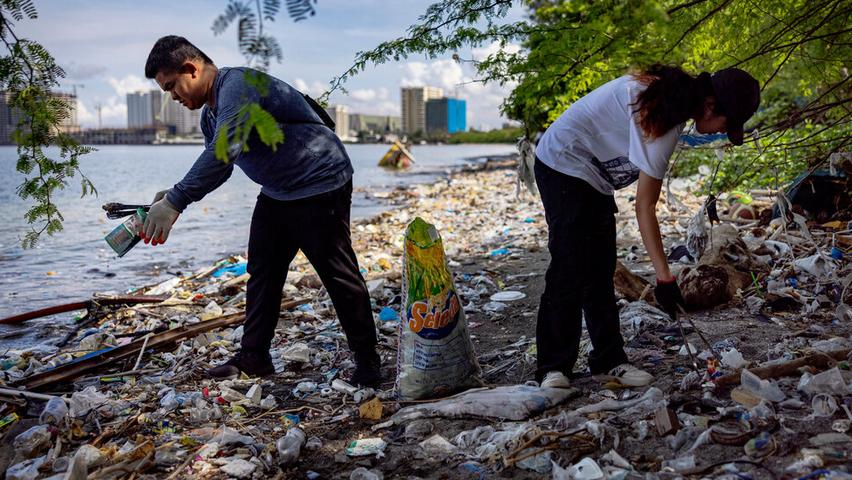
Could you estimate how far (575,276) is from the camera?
2900 mm

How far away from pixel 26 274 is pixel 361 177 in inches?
838

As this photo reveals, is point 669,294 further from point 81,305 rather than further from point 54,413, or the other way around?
point 81,305

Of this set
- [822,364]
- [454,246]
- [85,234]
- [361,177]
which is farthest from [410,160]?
[822,364]

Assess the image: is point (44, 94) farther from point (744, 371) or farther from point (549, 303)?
point (744, 371)

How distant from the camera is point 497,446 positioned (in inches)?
96.9

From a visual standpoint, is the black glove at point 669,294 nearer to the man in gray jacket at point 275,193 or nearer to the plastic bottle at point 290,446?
the man in gray jacket at point 275,193

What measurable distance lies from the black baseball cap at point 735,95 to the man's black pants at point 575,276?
61 centimetres

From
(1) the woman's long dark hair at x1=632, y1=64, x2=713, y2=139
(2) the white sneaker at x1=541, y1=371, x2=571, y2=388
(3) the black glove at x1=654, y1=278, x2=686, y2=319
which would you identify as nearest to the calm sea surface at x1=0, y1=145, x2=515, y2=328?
(2) the white sneaker at x1=541, y1=371, x2=571, y2=388

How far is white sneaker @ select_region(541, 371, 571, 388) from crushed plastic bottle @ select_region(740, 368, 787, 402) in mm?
686

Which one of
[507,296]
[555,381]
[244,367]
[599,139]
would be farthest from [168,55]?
[507,296]

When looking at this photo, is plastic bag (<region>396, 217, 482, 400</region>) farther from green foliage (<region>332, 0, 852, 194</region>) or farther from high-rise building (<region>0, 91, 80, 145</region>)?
high-rise building (<region>0, 91, 80, 145</region>)

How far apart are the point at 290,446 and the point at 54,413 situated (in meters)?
1.15

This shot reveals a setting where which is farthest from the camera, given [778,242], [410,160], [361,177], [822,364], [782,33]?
[410,160]

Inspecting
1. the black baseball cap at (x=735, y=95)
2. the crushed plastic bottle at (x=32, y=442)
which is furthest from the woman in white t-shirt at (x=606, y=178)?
the crushed plastic bottle at (x=32, y=442)
